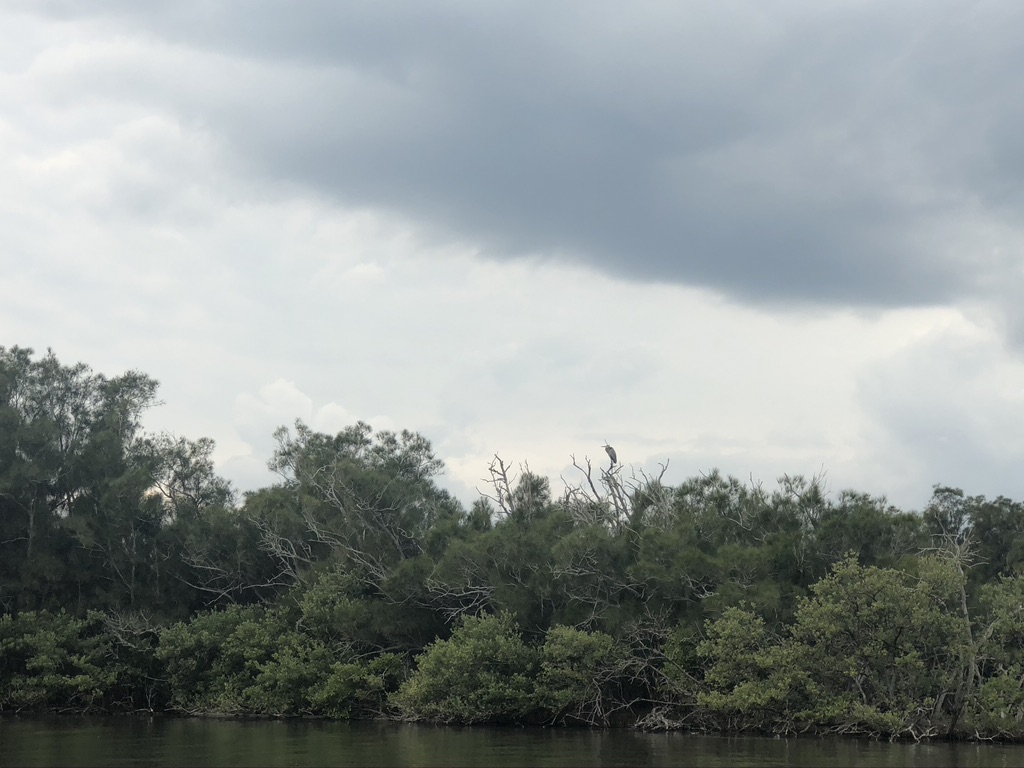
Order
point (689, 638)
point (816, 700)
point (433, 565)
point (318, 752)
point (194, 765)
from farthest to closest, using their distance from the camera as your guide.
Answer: point (433, 565)
point (689, 638)
point (816, 700)
point (318, 752)
point (194, 765)

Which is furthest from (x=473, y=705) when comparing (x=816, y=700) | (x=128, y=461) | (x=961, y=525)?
(x=961, y=525)

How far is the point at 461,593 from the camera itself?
3544 centimetres

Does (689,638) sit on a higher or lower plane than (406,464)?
lower

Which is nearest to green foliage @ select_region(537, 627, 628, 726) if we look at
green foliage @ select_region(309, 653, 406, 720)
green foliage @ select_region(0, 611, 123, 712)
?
green foliage @ select_region(309, 653, 406, 720)

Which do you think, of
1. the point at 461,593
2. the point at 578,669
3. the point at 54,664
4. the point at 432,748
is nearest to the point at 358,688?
the point at 461,593

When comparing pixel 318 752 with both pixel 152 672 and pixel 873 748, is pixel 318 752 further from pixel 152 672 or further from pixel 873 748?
pixel 152 672

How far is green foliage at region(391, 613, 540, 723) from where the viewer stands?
106ft

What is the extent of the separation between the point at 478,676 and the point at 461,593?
11.7 ft

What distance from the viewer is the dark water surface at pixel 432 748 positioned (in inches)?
934

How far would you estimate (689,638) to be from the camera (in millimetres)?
31703

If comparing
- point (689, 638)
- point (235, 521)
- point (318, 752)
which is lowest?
point (318, 752)

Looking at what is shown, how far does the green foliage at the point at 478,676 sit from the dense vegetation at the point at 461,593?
93 millimetres

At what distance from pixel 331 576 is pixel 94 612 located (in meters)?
9.36

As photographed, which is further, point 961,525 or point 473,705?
point 961,525
